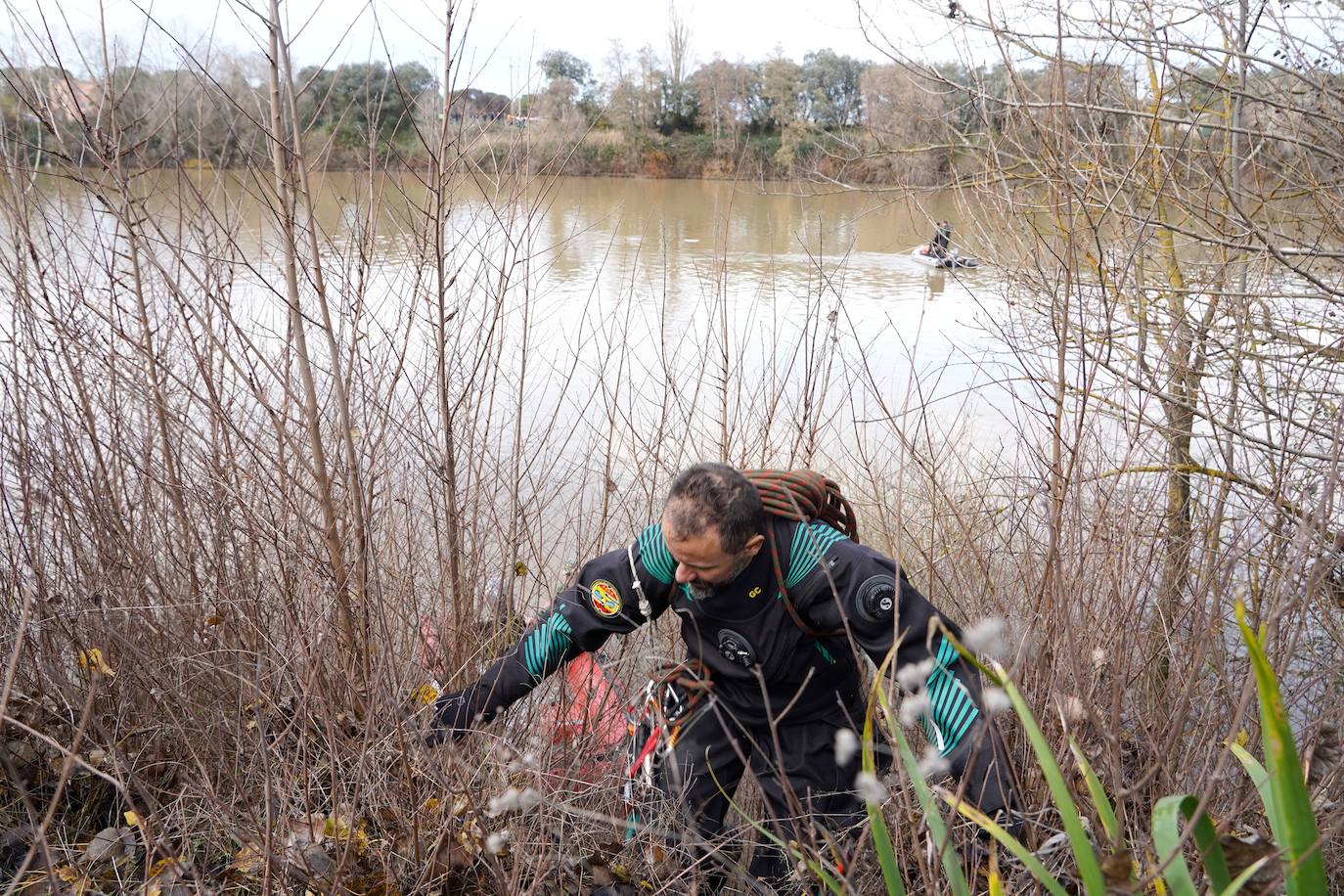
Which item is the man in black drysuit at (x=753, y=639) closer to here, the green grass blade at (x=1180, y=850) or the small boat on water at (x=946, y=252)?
the green grass blade at (x=1180, y=850)

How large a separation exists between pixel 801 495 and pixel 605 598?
0.61m

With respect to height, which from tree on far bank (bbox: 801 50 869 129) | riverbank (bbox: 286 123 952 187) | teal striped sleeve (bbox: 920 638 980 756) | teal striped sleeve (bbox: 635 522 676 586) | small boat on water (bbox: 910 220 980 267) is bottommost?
teal striped sleeve (bbox: 920 638 980 756)

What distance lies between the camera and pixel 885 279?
46.5 feet

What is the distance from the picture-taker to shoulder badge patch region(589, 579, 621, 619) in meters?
2.77

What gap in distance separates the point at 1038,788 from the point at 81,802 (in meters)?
2.64

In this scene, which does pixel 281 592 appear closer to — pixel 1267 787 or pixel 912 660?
pixel 912 660

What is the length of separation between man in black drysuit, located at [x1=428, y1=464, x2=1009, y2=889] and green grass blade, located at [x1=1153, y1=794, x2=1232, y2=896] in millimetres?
960

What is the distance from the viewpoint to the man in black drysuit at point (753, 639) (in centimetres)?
251

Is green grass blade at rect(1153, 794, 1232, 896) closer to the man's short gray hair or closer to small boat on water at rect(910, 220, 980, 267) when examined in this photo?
the man's short gray hair

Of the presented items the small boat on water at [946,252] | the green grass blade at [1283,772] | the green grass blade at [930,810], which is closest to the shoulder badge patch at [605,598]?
the green grass blade at [930,810]

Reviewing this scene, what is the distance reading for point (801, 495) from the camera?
2848mm

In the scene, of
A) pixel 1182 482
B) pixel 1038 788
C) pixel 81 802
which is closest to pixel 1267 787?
pixel 1038 788

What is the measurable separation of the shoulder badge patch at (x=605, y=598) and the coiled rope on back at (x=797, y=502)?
437 millimetres

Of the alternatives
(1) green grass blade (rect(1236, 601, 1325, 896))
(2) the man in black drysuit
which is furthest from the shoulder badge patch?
(1) green grass blade (rect(1236, 601, 1325, 896))
